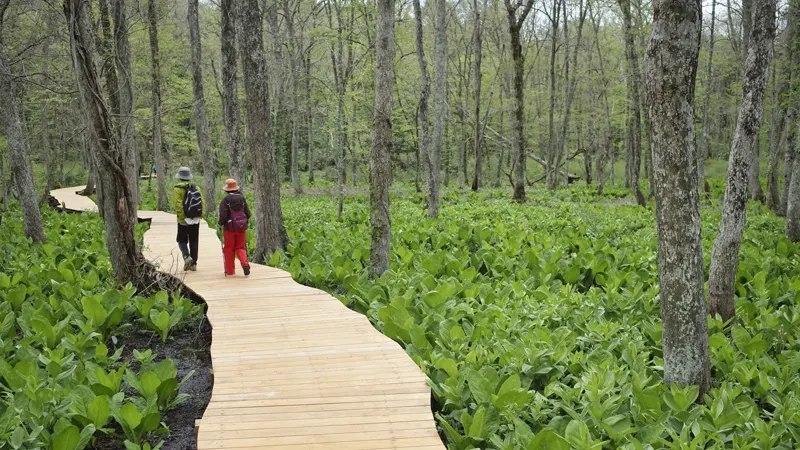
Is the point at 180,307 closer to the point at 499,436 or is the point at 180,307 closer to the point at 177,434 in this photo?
the point at 177,434

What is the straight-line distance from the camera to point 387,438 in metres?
3.56

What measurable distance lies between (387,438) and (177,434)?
1823 mm

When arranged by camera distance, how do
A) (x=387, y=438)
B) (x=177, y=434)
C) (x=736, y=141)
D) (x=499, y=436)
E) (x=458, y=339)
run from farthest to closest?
1. (x=736, y=141)
2. (x=458, y=339)
3. (x=177, y=434)
4. (x=499, y=436)
5. (x=387, y=438)

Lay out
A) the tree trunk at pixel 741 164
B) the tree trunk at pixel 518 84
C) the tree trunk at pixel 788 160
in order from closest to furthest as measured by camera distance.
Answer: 1. the tree trunk at pixel 741 164
2. the tree trunk at pixel 788 160
3. the tree trunk at pixel 518 84

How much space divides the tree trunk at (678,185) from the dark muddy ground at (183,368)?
377 centimetres

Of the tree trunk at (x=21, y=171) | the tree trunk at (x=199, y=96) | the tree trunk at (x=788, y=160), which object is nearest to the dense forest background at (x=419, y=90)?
the tree trunk at (x=199, y=96)

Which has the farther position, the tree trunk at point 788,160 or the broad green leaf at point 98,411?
the tree trunk at point 788,160

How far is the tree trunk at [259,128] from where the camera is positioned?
928 cm

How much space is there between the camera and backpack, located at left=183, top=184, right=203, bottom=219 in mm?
8070

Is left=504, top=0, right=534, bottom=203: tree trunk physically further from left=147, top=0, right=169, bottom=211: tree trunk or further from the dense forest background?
left=147, top=0, right=169, bottom=211: tree trunk

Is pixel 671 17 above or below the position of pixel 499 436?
above

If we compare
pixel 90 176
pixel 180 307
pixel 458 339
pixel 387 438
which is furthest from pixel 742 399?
pixel 90 176

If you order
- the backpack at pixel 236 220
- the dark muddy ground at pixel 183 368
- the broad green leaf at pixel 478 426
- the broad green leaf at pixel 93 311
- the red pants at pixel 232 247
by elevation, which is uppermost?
the backpack at pixel 236 220

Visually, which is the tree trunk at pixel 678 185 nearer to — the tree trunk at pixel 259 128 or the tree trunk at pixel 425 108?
the tree trunk at pixel 259 128
